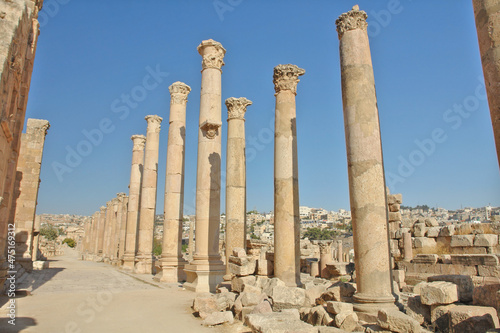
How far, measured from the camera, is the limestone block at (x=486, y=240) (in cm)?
1573

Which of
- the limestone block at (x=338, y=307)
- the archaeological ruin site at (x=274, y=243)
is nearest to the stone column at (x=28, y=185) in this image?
the archaeological ruin site at (x=274, y=243)

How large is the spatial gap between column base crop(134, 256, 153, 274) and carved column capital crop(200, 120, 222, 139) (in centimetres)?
962

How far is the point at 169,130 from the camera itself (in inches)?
757

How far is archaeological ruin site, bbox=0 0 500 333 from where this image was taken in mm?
6551

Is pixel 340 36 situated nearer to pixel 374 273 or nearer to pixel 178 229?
pixel 374 273

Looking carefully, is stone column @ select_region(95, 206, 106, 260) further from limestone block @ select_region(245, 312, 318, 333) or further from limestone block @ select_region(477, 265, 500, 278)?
limestone block @ select_region(245, 312, 318, 333)

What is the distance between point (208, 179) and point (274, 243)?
484 cm

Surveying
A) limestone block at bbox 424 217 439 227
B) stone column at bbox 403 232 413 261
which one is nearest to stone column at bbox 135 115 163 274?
stone column at bbox 403 232 413 261

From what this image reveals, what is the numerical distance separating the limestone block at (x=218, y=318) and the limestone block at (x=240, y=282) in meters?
1.99

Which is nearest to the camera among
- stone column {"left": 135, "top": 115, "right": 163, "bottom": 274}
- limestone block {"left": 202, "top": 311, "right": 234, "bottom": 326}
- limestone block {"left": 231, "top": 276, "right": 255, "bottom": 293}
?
limestone block {"left": 202, "top": 311, "right": 234, "bottom": 326}

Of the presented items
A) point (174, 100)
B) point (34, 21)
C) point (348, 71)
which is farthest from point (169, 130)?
point (348, 71)

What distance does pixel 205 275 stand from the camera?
13617mm

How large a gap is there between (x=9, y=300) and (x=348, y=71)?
11.0m

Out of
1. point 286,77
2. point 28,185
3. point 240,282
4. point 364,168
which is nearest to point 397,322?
point 364,168
